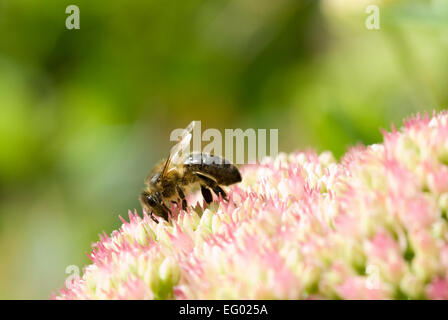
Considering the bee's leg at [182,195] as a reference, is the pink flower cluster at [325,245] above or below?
below

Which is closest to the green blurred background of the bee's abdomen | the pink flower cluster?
the bee's abdomen

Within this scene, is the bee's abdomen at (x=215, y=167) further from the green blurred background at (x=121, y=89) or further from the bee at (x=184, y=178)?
the green blurred background at (x=121, y=89)

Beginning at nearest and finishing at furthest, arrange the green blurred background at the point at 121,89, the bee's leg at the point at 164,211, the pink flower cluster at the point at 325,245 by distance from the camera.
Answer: the pink flower cluster at the point at 325,245 < the bee's leg at the point at 164,211 < the green blurred background at the point at 121,89

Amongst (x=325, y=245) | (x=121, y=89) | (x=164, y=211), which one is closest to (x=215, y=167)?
(x=164, y=211)

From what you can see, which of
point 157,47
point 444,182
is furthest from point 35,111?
point 444,182

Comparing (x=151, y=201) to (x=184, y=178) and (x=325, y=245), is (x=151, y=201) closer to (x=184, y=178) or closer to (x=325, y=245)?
(x=184, y=178)

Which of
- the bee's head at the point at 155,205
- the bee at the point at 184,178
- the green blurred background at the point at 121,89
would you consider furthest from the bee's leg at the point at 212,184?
the green blurred background at the point at 121,89

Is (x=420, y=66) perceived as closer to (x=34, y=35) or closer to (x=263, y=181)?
(x=263, y=181)
